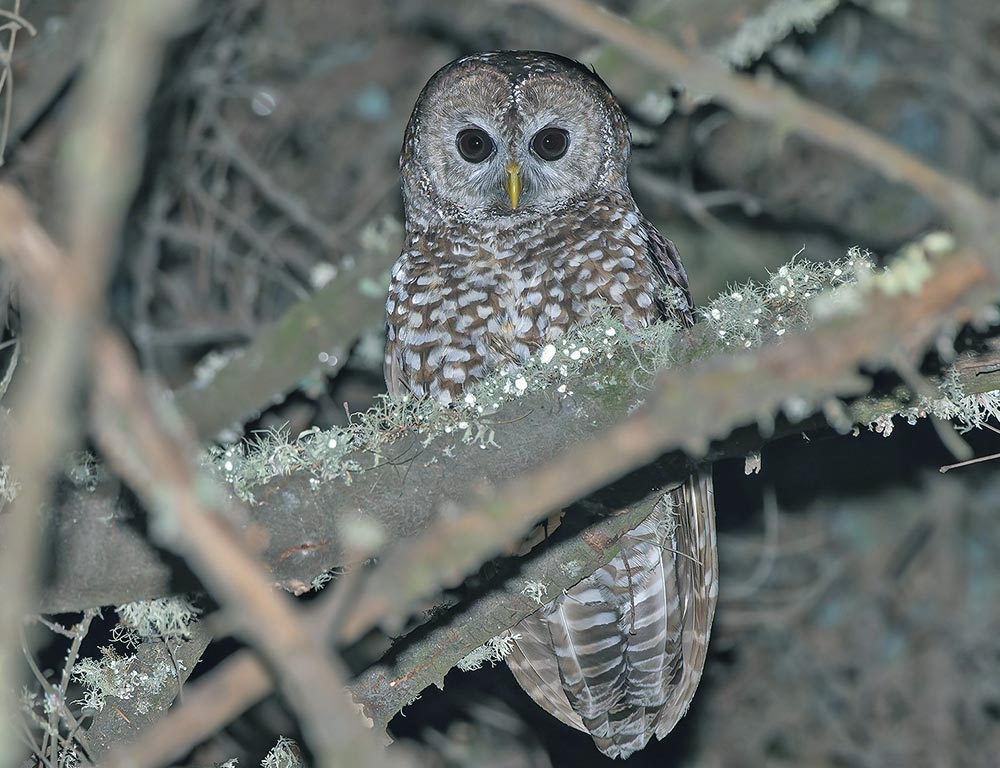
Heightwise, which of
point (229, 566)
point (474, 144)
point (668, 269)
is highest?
point (474, 144)

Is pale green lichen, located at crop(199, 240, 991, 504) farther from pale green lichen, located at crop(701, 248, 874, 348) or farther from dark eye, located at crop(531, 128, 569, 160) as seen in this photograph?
dark eye, located at crop(531, 128, 569, 160)

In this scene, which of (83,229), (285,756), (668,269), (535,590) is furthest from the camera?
(668,269)

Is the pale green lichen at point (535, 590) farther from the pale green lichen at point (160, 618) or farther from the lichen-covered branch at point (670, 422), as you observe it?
the lichen-covered branch at point (670, 422)

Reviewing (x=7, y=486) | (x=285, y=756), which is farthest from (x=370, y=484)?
(x=285, y=756)

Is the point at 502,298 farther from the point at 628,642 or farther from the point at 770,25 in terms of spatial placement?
the point at 770,25

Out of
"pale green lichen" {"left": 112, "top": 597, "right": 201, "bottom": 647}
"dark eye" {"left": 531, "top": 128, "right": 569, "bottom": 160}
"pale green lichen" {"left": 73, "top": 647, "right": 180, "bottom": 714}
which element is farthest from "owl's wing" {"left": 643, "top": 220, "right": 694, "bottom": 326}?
"pale green lichen" {"left": 73, "top": 647, "right": 180, "bottom": 714}

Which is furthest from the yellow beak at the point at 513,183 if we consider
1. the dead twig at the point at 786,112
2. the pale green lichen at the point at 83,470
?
the dead twig at the point at 786,112
